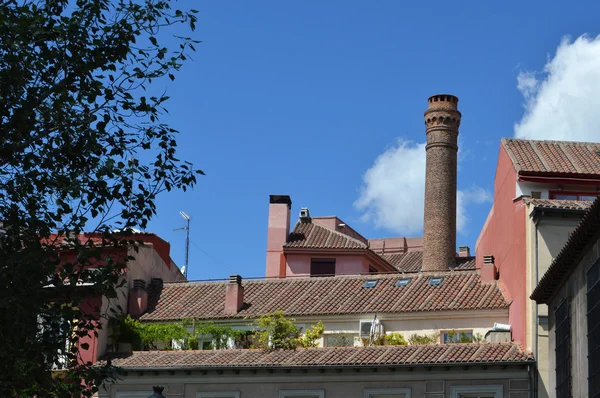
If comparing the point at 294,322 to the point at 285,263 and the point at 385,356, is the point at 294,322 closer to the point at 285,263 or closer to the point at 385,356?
the point at 385,356

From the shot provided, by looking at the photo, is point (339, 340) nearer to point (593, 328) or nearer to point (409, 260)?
point (593, 328)

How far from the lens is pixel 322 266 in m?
58.0

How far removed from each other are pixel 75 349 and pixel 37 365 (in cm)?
93

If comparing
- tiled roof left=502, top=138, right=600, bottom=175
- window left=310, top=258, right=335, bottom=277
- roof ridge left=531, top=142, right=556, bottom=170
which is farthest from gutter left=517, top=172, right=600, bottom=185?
window left=310, top=258, right=335, bottom=277

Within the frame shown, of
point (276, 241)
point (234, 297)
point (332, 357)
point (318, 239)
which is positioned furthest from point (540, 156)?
point (276, 241)

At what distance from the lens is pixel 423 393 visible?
40906mm

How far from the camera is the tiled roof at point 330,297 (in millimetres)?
45000

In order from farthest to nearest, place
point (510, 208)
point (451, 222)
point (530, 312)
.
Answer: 1. point (451, 222)
2. point (510, 208)
3. point (530, 312)

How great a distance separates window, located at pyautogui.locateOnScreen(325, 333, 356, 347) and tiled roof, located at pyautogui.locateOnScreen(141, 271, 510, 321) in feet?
2.91

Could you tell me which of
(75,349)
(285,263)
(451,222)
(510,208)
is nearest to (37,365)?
(75,349)

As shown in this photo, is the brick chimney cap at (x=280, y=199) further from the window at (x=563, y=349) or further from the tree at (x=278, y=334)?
the window at (x=563, y=349)

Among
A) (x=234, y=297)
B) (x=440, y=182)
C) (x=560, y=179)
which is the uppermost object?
(x=440, y=182)

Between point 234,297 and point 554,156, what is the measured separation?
12824mm

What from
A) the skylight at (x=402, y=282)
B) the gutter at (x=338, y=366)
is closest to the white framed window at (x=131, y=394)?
the gutter at (x=338, y=366)
